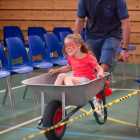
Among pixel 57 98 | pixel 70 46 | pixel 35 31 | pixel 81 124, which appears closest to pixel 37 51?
pixel 81 124

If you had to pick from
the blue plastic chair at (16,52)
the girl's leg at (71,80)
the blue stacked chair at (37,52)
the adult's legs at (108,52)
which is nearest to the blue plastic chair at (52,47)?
the blue stacked chair at (37,52)

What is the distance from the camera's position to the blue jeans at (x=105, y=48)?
3037 millimetres

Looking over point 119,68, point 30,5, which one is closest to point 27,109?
point 119,68

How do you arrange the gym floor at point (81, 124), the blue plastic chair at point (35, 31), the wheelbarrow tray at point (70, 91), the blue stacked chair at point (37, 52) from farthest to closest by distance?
1. the blue plastic chair at point (35, 31)
2. the blue stacked chair at point (37, 52)
3. the gym floor at point (81, 124)
4. the wheelbarrow tray at point (70, 91)

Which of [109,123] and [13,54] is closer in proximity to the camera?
[109,123]

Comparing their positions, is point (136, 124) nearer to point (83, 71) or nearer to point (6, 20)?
point (83, 71)

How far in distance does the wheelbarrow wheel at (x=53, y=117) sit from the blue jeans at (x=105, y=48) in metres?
0.98

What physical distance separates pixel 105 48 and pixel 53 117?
1.22 metres

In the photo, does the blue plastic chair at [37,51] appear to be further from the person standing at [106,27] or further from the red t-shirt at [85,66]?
the red t-shirt at [85,66]

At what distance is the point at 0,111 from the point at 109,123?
4.60 feet

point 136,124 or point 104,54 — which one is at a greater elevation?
point 104,54

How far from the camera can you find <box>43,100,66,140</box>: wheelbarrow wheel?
83.7 inches

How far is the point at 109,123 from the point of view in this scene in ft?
9.62

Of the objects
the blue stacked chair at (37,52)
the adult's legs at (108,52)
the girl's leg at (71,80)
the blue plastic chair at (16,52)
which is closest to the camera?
the girl's leg at (71,80)
